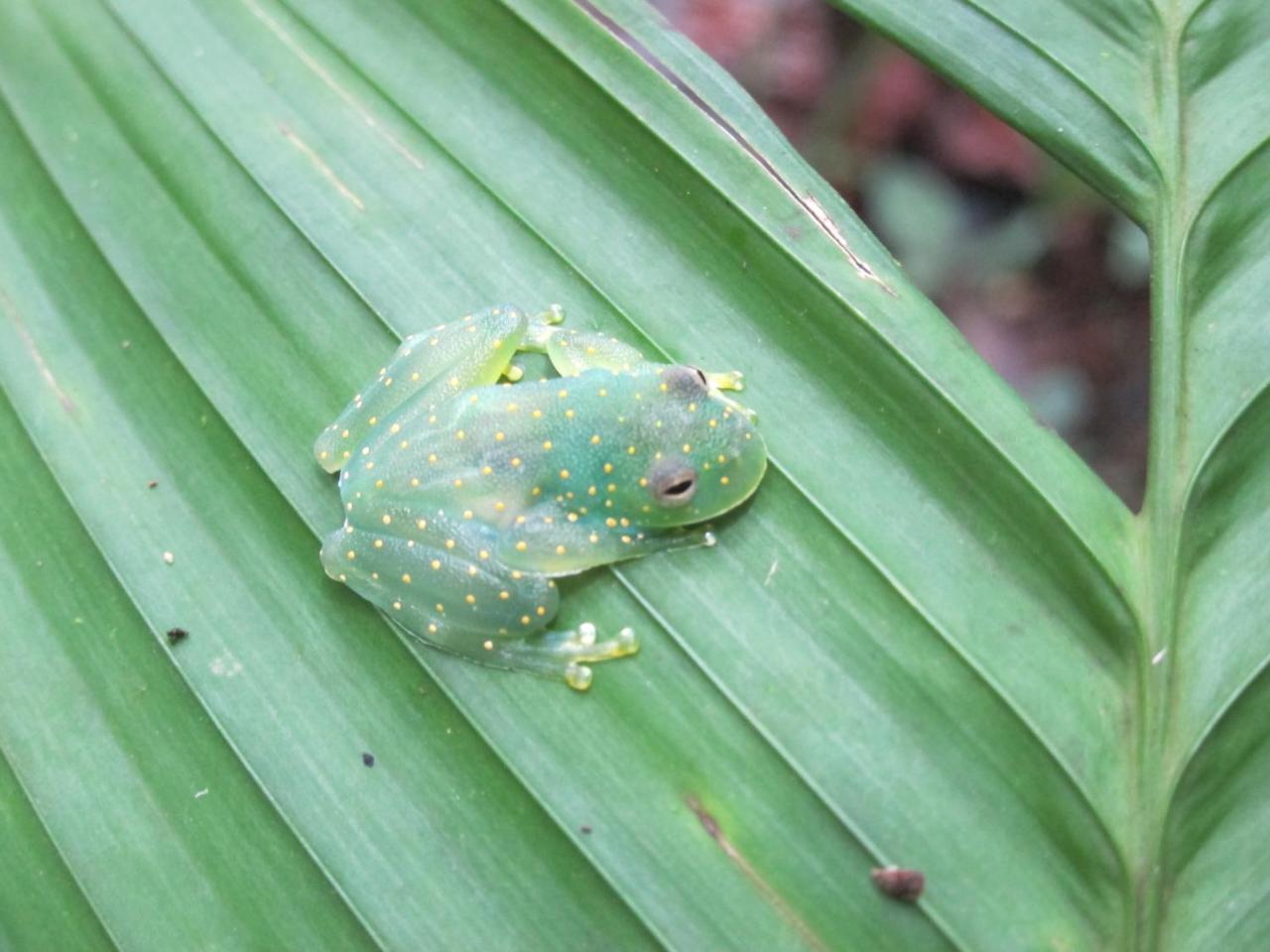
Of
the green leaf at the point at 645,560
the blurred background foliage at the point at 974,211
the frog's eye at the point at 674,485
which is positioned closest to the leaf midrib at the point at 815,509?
the green leaf at the point at 645,560

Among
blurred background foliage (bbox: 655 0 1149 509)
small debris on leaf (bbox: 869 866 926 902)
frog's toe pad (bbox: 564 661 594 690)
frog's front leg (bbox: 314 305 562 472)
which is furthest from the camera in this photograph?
blurred background foliage (bbox: 655 0 1149 509)

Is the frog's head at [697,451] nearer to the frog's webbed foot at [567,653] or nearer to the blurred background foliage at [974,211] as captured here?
the frog's webbed foot at [567,653]

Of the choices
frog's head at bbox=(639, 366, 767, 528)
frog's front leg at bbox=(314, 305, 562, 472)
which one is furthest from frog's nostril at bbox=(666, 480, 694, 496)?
frog's front leg at bbox=(314, 305, 562, 472)

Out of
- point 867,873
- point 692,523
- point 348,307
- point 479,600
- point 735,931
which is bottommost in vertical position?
point 735,931

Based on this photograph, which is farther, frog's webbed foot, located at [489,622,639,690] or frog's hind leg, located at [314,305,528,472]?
frog's hind leg, located at [314,305,528,472]

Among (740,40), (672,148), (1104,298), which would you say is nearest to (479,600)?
(672,148)

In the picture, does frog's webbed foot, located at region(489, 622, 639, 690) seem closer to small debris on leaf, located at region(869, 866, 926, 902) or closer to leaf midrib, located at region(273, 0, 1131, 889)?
leaf midrib, located at region(273, 0, 1131, 889)

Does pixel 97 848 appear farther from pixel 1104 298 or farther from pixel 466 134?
pixel 1104 298
